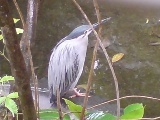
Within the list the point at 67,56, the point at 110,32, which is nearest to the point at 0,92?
the point at 67,56

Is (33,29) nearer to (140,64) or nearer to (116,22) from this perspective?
(140,64)

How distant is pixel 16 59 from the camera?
0.41m

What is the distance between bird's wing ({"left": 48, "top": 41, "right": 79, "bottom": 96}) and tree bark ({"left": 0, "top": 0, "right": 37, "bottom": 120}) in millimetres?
901

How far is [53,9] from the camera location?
256 cm

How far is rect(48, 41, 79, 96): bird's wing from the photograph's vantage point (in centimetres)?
136

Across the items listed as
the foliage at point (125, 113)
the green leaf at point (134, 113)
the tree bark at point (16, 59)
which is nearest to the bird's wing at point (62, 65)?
the foliage at point (125, 113)

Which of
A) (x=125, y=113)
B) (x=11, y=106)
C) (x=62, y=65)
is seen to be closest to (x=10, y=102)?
(x=11, y=106)

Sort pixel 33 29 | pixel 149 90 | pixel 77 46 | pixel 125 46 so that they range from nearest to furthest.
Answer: pixel 33 29 → pixel 77 46 → pixel 149 90 → pixel 125 46

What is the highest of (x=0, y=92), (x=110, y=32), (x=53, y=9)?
(x=53, y=9)

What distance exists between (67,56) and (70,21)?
3.61 ft

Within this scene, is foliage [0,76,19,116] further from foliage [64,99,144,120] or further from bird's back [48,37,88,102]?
bird's back [48,37,88,102]

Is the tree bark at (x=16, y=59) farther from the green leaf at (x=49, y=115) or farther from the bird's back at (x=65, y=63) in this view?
the bird's back at (x=65, y=63)

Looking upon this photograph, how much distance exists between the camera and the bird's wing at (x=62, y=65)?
1361 millimetres

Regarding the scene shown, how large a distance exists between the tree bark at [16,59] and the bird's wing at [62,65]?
90 centimetres
